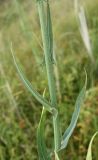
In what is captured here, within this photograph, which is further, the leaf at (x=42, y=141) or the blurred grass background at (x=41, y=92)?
the blurred grass background at (x=41, y=92)

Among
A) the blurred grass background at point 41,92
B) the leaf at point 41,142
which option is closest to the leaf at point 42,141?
the leaf at point 41,142

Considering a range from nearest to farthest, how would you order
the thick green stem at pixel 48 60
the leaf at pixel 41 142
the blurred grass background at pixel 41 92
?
the thick green stem at pixel 48 60 < the leaf at pixel 41 142 < the blurred grass background at pixel 41 92

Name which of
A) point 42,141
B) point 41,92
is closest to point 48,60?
point 42,141

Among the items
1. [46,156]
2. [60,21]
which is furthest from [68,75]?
[46,156]

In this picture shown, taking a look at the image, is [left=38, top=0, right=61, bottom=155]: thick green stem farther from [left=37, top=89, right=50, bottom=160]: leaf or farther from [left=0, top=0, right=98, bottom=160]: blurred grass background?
[left=0, top=0, right=98, bottom=160]: blurred grass background

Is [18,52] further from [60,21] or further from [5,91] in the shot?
[5,91]

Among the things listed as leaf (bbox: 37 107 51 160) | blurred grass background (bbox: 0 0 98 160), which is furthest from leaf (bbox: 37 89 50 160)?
blurred grass background (bbox: 0 0 98 160)

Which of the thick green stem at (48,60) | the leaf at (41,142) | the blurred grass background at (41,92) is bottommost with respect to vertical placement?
the blurred grass background at (41,92)

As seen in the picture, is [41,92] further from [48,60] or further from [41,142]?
[48,60]

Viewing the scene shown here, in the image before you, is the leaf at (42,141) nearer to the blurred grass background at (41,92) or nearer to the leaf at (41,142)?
the leaf at (41,142)

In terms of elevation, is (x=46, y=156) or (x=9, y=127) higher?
(x=46, y=156)

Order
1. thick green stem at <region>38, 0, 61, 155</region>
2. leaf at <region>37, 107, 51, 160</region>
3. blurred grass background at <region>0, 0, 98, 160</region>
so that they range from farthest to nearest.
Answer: blurred grass background at <region>0, 0, 98, 160</region> < leaf at <region>37, 107, 51, 160</region> < thick green stem at <region>38, 0, 61, 155</region>
